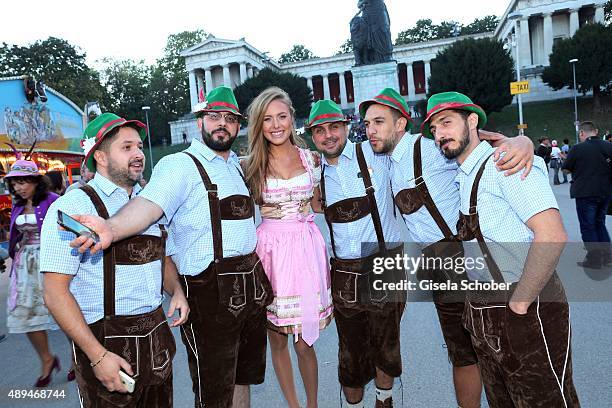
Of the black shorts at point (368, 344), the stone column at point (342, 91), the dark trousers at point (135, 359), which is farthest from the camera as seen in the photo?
the stone column at point (342, 91)

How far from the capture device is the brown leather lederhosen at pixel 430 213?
9.82ft

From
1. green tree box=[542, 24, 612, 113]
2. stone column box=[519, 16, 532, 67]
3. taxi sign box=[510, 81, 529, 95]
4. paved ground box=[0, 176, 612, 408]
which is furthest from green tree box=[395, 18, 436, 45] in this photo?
paved ground box=[0, 176, 612, 408]

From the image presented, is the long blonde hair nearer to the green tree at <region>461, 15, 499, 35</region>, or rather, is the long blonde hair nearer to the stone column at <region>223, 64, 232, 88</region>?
the stone column at <region>223, 64, 232, 88</region>

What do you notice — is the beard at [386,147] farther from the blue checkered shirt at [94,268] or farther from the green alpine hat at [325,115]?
the blue checkered shirt at [94,268]

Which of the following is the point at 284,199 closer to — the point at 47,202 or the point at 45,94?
the point at 47,202

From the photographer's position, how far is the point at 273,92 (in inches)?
132

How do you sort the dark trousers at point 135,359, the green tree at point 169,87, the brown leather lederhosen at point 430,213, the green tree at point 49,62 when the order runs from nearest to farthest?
1. the dark trousers at point 135,359
2. the brown leather lederhosen at point 430,213
3. the green tree at point 49,62
4. the green tree at point 169,87

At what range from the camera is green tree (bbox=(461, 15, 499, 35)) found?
8538cm

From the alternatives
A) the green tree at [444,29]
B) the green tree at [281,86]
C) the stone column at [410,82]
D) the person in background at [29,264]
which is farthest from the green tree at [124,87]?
the person in background at [29,264]

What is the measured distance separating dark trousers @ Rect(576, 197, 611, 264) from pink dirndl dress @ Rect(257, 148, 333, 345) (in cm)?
559

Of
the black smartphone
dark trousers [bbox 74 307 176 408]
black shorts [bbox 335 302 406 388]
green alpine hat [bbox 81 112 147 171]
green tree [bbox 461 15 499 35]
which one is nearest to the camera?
the black smartphone

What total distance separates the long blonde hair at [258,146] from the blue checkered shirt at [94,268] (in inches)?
38.9

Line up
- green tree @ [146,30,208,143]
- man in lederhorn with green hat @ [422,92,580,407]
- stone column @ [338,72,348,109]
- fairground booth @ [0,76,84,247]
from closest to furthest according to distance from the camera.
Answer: man in lederhorn with green hat @ [422,92,580,407] < fairground booth @ [0,76,84,247] < green tree @ [146,30,208,143] < stone column @ [338,72,348,109]

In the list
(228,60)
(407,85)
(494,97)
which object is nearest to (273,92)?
(494,97)
